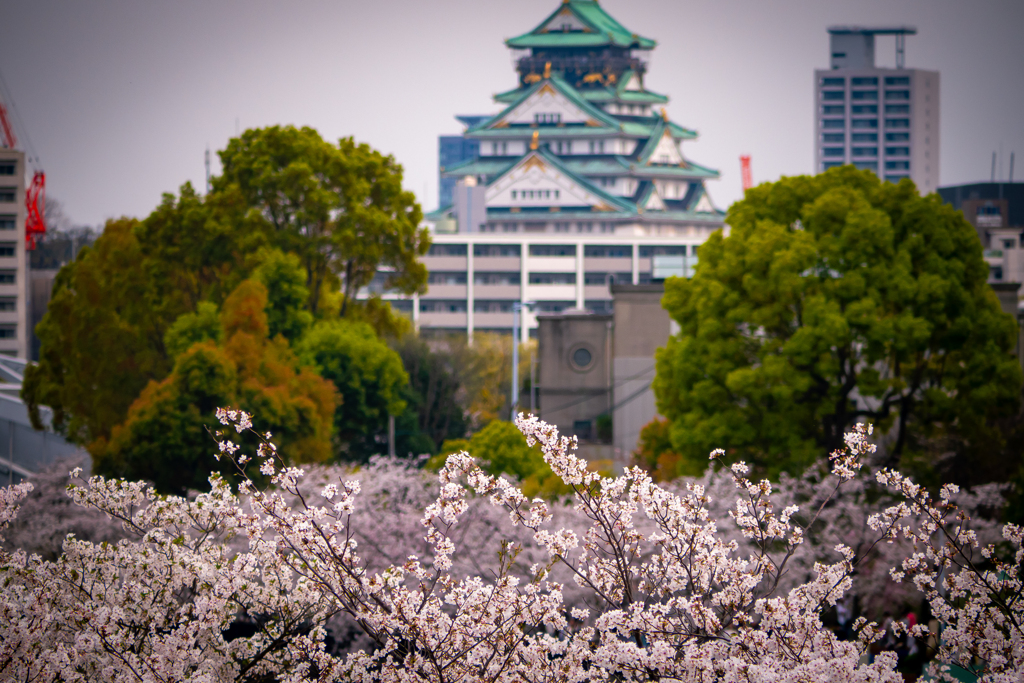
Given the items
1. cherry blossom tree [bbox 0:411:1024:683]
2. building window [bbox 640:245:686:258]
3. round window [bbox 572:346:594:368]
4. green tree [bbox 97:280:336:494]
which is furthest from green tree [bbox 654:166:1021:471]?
building window [bbox 640:245:686:258]

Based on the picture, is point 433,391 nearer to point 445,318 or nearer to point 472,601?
point 472,601

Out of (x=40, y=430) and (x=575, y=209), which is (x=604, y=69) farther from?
(x=40, y=430)

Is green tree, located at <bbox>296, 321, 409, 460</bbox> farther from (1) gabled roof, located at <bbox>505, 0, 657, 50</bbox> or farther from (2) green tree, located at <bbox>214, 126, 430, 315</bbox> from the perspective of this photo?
(1) gabled roof, located at <bbox>505, 0, 657, 50</bbox>

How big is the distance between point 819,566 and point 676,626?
1.17 metres

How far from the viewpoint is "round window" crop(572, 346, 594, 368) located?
33.1m

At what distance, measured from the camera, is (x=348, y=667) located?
7191 millimetres

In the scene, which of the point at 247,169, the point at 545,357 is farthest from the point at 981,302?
the point at 247,169

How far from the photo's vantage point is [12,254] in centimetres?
7100

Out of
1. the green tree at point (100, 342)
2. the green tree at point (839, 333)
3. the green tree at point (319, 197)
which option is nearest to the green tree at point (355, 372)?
the green tree at point (319, 197)

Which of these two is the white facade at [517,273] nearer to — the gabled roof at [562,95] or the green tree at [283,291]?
the gabled roof at [562,95]

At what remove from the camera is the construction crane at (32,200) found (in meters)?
77.4

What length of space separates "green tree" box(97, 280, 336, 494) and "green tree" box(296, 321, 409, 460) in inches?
87.8

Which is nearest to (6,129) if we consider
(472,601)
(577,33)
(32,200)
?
(32,200)

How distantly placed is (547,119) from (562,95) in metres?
2.56
